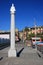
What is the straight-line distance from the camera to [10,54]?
22391 millimetres

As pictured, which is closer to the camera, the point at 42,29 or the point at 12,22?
the point at 12,22

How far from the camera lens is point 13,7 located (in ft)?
77.2

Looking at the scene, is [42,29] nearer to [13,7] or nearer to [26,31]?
[26,31]

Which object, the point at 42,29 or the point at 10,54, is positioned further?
the point at 42,29

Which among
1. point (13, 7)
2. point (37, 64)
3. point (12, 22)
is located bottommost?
point (37, 64)

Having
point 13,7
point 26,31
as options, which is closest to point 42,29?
point 26,31

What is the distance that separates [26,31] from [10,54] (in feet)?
471

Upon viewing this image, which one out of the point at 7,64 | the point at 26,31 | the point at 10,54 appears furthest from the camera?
the point at 26,31

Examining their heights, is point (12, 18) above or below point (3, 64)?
above

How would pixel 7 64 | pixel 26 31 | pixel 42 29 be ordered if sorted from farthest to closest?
pixel 26 31, pixel 42 29, pixel 7 64

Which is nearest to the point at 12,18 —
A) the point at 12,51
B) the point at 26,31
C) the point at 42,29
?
the point at 12,51

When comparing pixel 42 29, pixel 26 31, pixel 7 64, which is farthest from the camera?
pixel 26 31

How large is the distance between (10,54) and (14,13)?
14.1 ft

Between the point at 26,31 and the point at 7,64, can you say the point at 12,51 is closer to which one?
the point at 7,64
